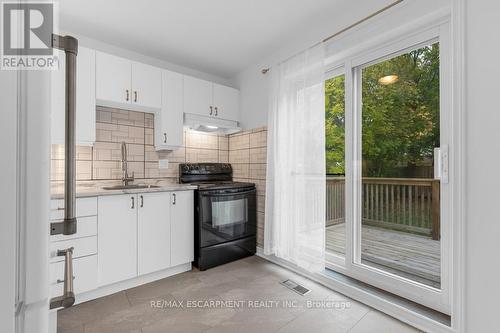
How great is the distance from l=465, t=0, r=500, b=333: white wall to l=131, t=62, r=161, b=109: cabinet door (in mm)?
2580

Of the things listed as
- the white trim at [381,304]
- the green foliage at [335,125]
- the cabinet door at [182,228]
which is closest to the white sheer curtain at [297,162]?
the white trim at [381,304]

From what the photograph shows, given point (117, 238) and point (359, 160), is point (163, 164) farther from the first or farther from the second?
point (359, 160)

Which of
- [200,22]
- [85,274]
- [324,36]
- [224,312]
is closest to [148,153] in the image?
[85,274]

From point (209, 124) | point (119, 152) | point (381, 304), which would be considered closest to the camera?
point (381, 304)

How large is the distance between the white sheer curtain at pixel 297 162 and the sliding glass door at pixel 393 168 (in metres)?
0.26

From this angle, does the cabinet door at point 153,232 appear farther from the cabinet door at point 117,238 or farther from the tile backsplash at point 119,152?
the tile backsplash at point 119,152

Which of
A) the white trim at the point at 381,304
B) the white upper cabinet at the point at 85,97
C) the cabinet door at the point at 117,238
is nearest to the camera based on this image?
the white trim at the point at 381,304

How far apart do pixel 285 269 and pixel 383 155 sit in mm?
1536

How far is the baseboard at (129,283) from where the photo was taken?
2.04m

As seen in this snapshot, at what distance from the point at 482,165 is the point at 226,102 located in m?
2.69

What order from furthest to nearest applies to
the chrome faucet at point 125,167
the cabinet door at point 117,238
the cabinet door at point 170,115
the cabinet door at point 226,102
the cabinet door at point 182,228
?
the cabinet door at point 226,102 < the cabinet door at point 170,115 < the chrome faucet at point 125,167 < the cabinet door at point 182,228 < the cabinet door at point 117,238

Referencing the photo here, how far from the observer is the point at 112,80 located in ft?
7.96

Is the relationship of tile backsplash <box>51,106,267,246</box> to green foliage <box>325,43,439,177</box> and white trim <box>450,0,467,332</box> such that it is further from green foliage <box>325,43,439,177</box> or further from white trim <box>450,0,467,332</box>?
white trim <box>450,0,467,332</box>

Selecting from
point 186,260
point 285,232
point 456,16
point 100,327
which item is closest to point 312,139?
point 285,232
